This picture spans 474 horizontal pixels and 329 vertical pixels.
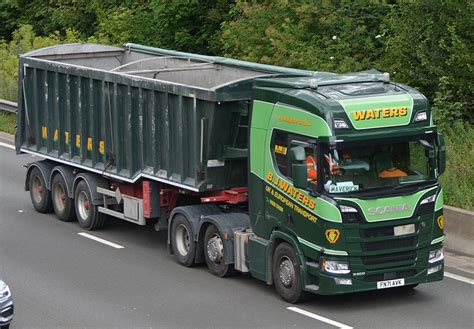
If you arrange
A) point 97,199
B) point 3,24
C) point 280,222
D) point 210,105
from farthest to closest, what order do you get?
point 3,24 → point 97,199 → point 210,105 → point 280,222

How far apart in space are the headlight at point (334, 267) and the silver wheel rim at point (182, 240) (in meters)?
3.32

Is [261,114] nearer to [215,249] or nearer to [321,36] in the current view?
[215,249]

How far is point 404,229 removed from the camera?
15000 millimetres

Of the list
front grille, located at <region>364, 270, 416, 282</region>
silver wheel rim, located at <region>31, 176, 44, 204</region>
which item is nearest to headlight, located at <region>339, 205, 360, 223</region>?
front grille, located at <region>364, 270, 416, 282</region>

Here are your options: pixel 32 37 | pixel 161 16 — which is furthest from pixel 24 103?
pixel 32 37

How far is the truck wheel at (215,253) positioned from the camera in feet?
54.7

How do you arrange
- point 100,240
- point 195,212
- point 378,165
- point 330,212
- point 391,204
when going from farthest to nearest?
point 100,240
point 195,212
point 378,165
point 391,204
point 330,212

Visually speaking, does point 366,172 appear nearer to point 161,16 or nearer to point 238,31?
point 238,31

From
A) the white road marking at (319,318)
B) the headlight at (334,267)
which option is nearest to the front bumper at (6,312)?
the white road marking at (319,318)

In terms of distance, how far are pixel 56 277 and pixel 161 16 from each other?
57.9ft

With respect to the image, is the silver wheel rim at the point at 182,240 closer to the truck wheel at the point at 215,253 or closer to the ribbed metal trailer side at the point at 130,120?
the truck wheel at the point at 215,253

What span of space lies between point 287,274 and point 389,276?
1320mm

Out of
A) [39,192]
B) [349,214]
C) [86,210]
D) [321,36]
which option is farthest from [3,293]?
[321,36]

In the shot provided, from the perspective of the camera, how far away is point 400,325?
47.0 feet
